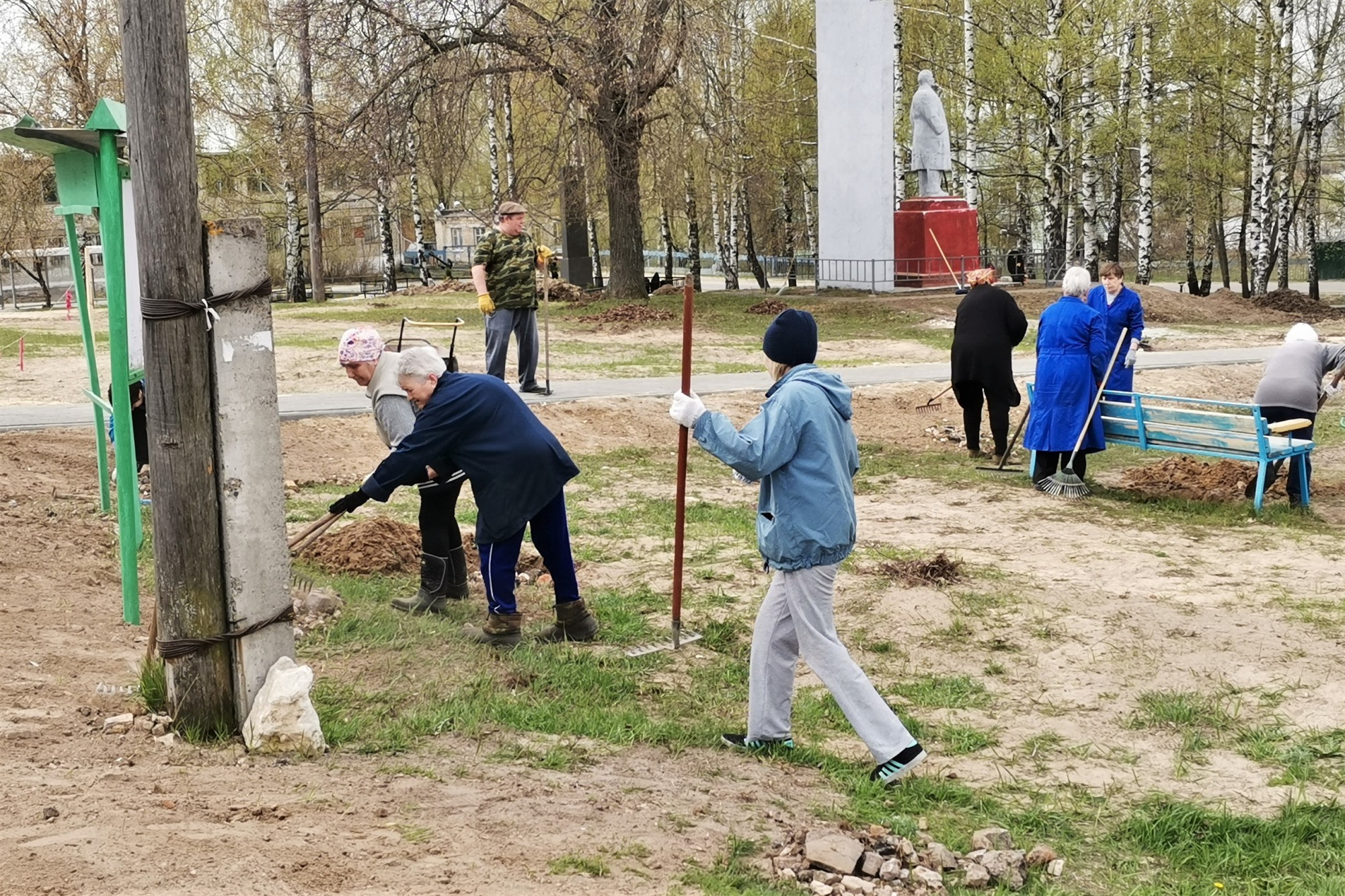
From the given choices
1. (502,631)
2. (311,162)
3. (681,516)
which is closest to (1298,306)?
(311,162)

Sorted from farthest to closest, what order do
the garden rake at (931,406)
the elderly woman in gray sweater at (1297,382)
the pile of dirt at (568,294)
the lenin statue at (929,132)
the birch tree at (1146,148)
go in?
the birch tree at (1146,148), the lenin statue at (929,132), the pile of dirt at (568,294), the garden rake at (931,406), the elderly woman in gray sweater at (1297,382)

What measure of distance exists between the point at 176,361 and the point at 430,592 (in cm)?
251

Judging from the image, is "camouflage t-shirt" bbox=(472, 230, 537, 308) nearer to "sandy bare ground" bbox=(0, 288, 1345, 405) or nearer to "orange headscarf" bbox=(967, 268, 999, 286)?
"sandy bare ground" bbox=(0, 288, 1345, 405)

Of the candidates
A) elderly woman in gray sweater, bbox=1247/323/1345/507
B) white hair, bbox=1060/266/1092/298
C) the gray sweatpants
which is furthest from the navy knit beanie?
elderly woman in gray sweater, bbox=1247/323/1345/507

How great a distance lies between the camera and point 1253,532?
9.23 m

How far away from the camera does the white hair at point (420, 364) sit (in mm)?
6008

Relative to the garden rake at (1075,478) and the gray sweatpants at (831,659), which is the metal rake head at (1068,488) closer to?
the garden rake at (1075,478)

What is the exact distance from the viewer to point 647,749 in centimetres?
521

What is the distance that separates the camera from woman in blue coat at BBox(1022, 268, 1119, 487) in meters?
10.6

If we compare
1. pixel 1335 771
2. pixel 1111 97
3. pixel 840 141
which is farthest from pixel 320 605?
pixel 1111 97

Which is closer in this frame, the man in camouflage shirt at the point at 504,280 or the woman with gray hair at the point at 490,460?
the woman with gray hair at the point at 490,460

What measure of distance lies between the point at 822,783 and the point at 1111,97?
33811 millimetres

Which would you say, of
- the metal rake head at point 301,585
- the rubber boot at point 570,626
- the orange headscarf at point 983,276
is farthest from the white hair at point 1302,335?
the metal rake head at point 301,585

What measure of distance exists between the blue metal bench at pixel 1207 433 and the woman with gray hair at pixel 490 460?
588 centimetres
